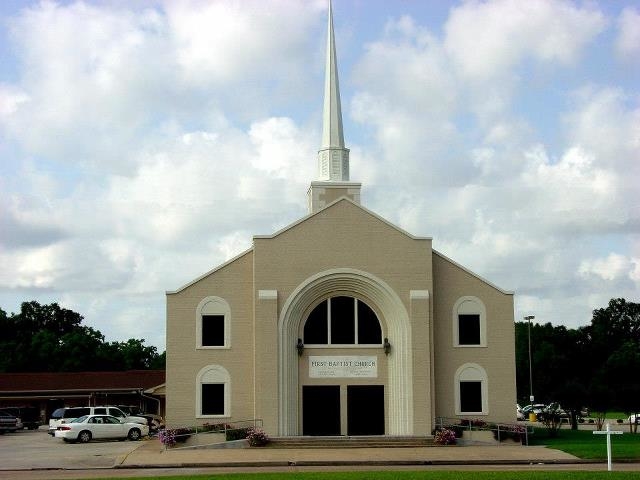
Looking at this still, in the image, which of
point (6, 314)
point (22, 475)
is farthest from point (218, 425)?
point (6, 314)

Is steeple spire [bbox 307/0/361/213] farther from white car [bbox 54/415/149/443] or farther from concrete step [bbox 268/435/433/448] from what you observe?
white car [bbox 54/415/149/443]

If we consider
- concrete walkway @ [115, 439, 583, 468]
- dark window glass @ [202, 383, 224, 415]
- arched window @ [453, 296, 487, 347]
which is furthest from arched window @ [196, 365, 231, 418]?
arched window @ [453, 296, 487, 347]

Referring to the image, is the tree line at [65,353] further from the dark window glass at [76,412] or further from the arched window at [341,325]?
the arched window at [341,325]

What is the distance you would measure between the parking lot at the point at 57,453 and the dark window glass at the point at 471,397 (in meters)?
13.6

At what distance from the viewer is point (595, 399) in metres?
47.3

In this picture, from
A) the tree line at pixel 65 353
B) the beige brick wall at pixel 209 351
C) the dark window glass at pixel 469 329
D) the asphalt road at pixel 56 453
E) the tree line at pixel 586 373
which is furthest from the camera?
the tree line at pixel 65 353

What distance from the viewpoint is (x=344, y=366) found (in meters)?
40.1

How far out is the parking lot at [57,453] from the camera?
3111 cm

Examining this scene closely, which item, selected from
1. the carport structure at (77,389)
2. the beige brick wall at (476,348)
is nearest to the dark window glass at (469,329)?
the beige brick wall at (476,348)

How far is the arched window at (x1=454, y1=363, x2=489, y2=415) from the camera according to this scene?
4053 centimetres

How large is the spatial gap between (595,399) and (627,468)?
67.6 ft

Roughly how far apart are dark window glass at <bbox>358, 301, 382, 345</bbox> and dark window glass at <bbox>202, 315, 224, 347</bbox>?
19.0 feet

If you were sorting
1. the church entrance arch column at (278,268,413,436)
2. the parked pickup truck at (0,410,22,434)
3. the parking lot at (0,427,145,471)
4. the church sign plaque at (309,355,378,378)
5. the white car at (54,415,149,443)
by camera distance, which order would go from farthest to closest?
the parked pickup truck at (0,410,22,434) < the white car at (54,415,149,443) < the church sign plaque at (309,355,378,378) < the church entrance arch column at (278,268,413,436) < the parking lot at (0,427,145,471)

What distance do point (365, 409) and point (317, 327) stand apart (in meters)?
3.92
